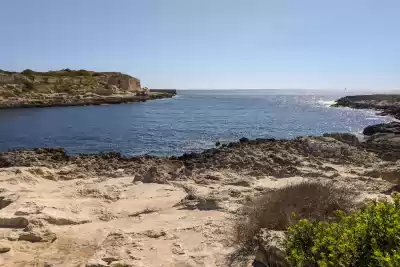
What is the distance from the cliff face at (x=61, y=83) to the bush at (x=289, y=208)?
2738 inches

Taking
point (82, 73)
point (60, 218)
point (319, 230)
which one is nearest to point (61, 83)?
point (82, 73)

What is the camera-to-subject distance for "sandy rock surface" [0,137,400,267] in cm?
682

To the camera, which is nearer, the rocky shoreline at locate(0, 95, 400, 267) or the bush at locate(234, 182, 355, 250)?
the rocky shoreline at locate(0, 95, 400, 267)

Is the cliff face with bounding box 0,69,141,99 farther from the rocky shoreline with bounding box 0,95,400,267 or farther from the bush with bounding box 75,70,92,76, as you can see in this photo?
the rocky shoreline with bounding box 0,95,400,267

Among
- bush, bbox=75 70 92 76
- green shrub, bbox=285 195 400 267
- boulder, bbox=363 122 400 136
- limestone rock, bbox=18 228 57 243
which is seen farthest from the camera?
bush, bbox=75 70 92 76

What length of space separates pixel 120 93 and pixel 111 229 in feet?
288

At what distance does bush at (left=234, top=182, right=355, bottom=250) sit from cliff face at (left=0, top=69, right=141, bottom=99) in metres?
Answer: 69.6

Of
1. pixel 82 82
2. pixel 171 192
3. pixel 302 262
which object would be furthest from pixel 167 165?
pixel 82 82

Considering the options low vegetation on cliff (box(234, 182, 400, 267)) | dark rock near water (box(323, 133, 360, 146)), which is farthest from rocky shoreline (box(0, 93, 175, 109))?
low vegetation on cliff (box(234, 182, 400, 267))

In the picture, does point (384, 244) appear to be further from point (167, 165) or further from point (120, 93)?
point (120, 93)

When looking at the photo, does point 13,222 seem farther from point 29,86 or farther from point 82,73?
point 82,73

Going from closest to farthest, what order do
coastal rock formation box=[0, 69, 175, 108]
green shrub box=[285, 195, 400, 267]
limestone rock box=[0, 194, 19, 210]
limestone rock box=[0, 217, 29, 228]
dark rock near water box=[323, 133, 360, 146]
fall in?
green shrub box=[285, 195, 400, 267] → limestone rock box=[0, 217, 29, 228] → limestone rock box=[0, 194, 19, 210] → dark rock near water box=[323, 133, 360, 146] → coastal rock formation box=[0, 69, 175, 108]

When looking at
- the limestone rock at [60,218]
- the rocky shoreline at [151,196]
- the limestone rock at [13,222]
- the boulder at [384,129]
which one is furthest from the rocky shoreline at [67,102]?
Result: the limestone rock at [13,222]

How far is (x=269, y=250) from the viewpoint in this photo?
18.5 feet
